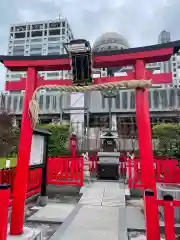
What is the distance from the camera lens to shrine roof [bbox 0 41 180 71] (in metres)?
4.07

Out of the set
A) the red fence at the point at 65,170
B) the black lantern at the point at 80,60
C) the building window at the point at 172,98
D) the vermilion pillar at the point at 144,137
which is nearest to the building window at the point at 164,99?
the building window at the point at 172,98

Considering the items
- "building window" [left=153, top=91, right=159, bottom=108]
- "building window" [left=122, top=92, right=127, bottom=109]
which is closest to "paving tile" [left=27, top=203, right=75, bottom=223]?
"building window" [left=122, top=92, right=127, bottom=109]

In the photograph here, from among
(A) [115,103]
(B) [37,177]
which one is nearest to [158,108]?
(A) [115,103]

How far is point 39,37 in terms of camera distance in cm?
7962

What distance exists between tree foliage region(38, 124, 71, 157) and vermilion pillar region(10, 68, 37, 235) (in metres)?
16.5

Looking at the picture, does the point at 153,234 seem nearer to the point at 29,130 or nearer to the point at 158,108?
the point at 29,130

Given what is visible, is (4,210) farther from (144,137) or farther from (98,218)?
(98,218)

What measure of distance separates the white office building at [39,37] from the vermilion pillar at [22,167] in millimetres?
77915

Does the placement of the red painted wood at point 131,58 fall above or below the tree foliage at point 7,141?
above

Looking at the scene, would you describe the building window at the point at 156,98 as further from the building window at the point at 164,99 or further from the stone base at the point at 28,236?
the stone base at the point at 28,236

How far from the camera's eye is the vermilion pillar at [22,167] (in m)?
3.72

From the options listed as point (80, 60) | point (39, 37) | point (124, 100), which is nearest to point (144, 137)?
point (80, 60)

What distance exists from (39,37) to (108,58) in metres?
83.9

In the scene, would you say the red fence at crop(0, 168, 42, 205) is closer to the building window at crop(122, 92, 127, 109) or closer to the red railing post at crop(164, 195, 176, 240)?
the red railing post at crop(164, 195, 176, 240)
